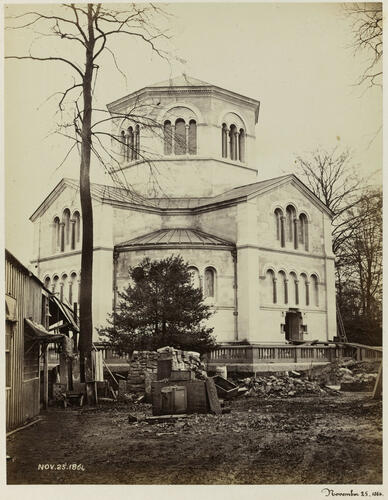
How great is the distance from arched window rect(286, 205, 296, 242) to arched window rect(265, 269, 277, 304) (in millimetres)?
1962

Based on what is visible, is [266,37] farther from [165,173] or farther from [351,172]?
[165,173]

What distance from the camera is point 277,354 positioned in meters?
23.9

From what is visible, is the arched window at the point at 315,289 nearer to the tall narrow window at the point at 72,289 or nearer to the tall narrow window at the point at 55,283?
the tall narrow window at the point at 72,289

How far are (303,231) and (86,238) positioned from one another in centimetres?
1515

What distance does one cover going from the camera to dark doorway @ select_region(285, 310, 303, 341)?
27922 mm

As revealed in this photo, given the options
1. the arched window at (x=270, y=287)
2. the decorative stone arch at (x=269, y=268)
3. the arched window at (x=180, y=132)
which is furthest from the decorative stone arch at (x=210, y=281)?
the arched window at (x=180, y=132)

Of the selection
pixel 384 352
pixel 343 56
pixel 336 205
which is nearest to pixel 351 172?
pixel 343 56

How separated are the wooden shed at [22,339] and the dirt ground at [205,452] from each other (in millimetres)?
610

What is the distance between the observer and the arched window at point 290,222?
2803 cm

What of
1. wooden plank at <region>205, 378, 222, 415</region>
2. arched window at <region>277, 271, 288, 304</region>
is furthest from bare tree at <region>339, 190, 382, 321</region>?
arched window at <region>277, 271, 288, 304</region>

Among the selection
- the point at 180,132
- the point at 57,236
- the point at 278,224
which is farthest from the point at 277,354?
the point at 180,132

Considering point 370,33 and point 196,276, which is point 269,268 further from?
point 370,33

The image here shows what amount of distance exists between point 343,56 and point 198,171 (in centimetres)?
1907

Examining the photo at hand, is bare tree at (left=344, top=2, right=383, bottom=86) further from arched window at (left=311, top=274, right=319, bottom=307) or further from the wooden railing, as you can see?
arched window at (left=311, top=274, right=319, bottom=307)
